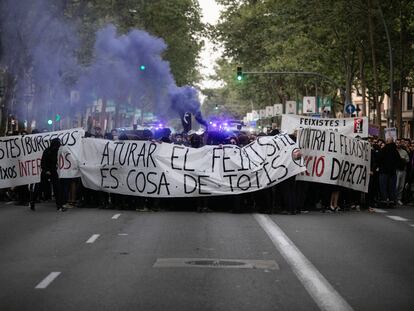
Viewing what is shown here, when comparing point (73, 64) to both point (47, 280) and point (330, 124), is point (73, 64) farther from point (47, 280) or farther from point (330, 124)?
point (47, 280)

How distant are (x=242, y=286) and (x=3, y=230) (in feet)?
24.0

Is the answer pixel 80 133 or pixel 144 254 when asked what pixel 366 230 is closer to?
pixel 144 254

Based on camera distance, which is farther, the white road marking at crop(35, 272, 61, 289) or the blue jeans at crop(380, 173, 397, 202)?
the blue jeans at crop(380, 173, 397, 202)

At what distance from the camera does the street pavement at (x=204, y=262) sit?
381 inches

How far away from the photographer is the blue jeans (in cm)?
2375

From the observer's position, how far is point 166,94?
53531 millimetres

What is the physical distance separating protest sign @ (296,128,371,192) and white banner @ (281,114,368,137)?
1819mm

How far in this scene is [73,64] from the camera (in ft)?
164

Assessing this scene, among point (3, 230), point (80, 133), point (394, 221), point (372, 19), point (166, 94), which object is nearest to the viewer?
point (3, 230)

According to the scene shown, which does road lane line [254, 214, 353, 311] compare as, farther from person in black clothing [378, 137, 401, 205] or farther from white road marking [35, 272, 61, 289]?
person in black clothing [378, 137, 401, 205]

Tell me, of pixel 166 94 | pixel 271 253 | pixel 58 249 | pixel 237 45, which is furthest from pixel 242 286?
pixel 237 45

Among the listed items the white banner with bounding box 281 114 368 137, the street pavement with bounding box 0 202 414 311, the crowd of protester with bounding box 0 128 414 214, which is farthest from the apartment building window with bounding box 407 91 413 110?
the street pavement with bounding box 0 202 414 311

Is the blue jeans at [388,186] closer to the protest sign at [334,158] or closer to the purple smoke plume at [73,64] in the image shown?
the protest sign at [334,158]

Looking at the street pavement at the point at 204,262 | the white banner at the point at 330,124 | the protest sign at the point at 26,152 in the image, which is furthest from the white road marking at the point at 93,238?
the white banner at the point at 330,124
